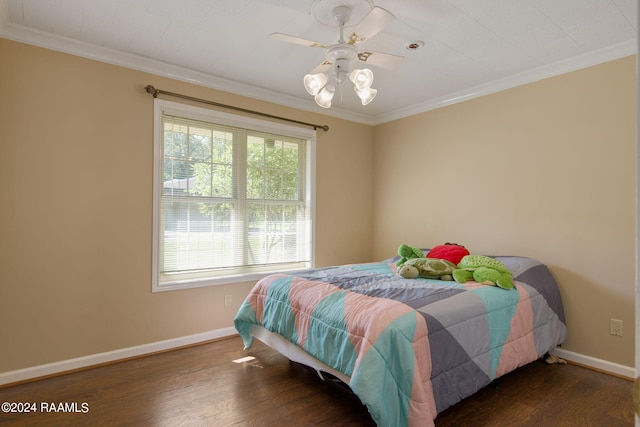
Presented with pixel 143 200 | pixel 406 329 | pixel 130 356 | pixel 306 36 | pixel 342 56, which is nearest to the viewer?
pixel 406 329

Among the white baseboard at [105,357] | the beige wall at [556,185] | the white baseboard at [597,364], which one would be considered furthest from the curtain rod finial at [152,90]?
the white baseboard at [597,364]

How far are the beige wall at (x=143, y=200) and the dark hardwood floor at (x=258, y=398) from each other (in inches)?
13.2

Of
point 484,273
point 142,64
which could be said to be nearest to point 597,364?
point 484,273

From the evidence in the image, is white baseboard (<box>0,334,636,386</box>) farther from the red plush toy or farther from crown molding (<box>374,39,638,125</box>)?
crown molding (<box>374,39,638,125</box>)

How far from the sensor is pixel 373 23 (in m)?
1.86

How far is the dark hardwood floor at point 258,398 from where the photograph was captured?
2066 millimetres

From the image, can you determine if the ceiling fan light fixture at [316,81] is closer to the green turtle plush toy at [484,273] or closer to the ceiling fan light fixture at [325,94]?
the ceiling fan light fixture at [325,94]

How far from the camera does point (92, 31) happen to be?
8.45 ft

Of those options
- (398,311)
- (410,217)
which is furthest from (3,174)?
(410,217)

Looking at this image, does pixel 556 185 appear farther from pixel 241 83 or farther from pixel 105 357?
A: pixel 105 357

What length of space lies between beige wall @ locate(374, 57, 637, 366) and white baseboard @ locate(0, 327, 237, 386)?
2.56m

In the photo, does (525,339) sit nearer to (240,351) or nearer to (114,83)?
(240,351)

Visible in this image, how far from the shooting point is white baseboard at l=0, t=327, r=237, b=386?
2.53m

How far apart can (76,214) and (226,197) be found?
4.22 feet
